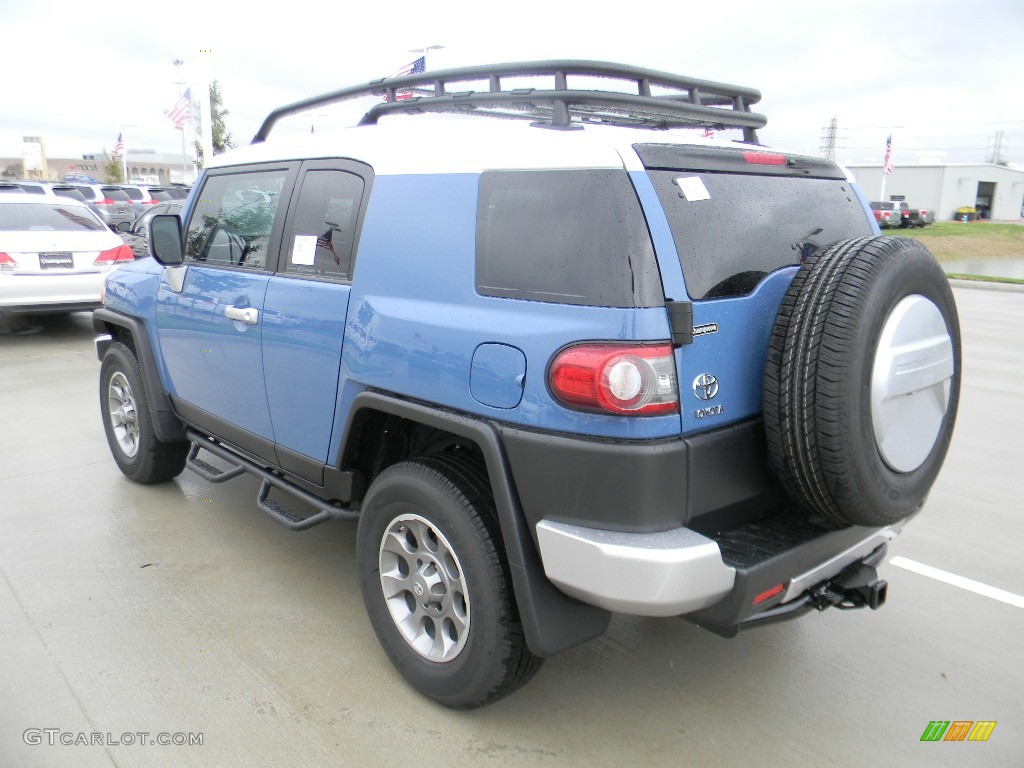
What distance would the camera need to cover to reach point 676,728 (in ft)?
9.02

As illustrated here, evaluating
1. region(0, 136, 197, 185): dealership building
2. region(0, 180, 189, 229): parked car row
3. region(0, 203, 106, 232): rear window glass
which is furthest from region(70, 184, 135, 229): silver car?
region(0, 136, 197, 185): dealership building

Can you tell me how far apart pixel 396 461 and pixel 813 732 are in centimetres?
176

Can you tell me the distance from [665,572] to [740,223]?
1.14 m

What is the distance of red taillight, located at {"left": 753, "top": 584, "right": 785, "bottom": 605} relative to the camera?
2323mm

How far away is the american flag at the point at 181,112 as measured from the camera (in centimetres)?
2309

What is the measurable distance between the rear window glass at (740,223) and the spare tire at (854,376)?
18 centimetres

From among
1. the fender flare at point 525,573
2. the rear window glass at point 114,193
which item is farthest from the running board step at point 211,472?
the rear window glass at point 114,193

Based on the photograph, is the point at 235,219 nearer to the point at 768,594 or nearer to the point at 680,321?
the point at 680,321

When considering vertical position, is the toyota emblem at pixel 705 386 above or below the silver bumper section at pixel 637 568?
above

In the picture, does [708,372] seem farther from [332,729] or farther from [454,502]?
[332,729]

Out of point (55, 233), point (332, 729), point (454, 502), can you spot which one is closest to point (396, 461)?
point (454, 502)

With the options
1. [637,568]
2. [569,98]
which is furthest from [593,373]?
[569,98]

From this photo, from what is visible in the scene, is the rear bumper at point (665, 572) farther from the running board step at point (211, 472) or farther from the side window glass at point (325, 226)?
the running board step at point (211, 472)

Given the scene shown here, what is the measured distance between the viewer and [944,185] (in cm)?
7200
